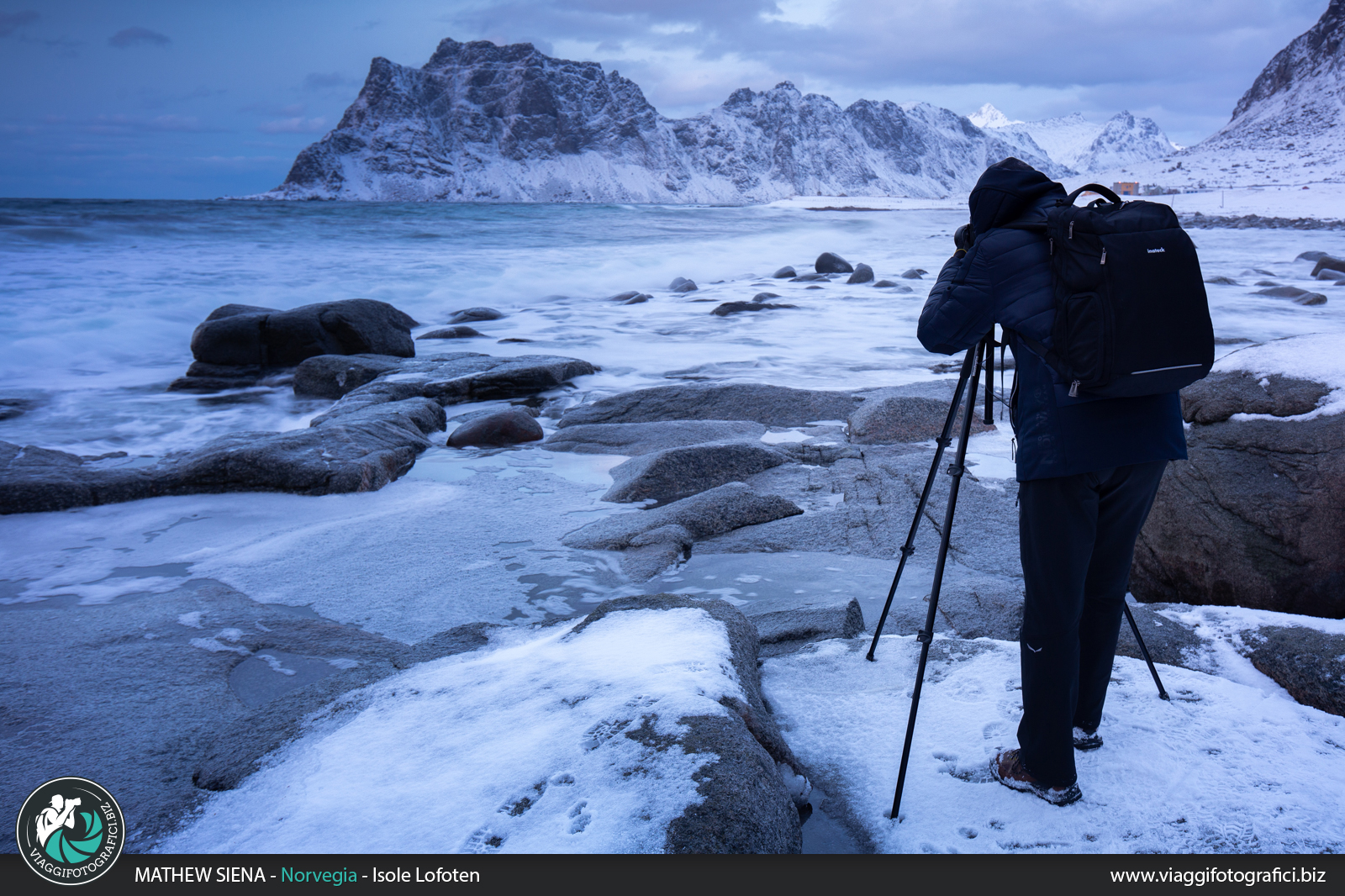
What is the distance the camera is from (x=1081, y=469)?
205 centimetres

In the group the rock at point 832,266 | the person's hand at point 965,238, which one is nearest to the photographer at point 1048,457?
the person's hand at point 965,238

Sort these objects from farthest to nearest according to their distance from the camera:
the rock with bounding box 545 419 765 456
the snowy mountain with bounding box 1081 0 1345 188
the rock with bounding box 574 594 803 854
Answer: the snowy mountain with bounding box 1081 0 1345 188, the rock with bounding box 545 419 765 456, the rock with bounding box 574 594 803 854

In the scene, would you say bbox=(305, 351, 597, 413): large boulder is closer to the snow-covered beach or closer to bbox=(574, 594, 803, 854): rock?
the snow-covered beach

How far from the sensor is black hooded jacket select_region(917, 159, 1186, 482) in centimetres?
208

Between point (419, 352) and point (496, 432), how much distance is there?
5.63m

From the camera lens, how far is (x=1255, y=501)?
358 centimetres

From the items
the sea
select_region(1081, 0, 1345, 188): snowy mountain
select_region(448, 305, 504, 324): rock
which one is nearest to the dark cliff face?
select_region(1081, 0, 1345, 188): snowy mountain

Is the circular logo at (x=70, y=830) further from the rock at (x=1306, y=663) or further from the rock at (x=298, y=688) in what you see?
the rock at (x=1306, y=663)

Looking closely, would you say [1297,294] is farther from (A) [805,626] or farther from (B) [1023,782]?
(B) [1023,782]

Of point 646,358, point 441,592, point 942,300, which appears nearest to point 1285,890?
point 942,300

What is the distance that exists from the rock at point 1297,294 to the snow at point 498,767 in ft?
58.9

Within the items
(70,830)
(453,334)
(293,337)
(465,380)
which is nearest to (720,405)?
(465,380)

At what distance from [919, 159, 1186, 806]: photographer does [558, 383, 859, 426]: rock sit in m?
5.53

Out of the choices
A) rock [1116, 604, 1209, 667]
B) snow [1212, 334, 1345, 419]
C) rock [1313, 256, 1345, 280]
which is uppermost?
rock [1313, 256, 1345, 280]
